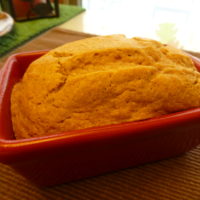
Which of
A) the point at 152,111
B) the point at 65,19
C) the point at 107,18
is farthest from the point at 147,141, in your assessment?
the point at 107,18

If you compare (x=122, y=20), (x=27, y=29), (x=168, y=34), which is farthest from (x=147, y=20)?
(x=27, y=29)

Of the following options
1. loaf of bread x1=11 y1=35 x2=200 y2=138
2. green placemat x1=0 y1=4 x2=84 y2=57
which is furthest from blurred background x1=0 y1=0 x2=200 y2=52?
loaf of bread x1=11 y1=35 x2=200 y2=138

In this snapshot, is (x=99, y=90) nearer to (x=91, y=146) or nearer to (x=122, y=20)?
(x=91, y=146)

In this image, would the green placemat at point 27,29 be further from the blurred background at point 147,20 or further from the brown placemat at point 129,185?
the brown placemat at point 129,185

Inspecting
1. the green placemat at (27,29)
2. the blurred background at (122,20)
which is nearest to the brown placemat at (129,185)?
the green placemat at (27,29)

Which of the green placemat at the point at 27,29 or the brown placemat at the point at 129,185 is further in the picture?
the green placemat at the point at 27,29

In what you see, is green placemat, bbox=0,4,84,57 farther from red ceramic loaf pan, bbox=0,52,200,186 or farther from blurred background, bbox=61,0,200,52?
red ceramic loaf pan, bbox=0,52,200,186

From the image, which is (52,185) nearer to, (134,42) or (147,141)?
(147,141)
